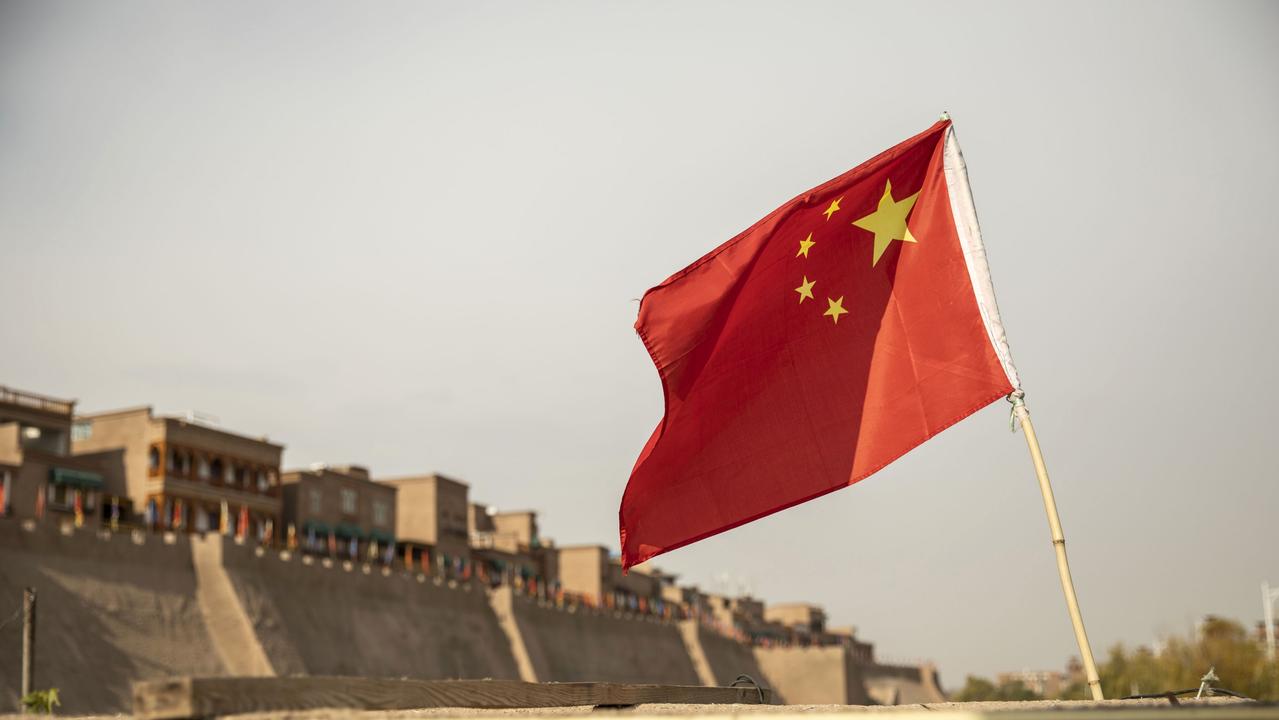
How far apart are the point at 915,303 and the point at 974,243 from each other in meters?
0.53

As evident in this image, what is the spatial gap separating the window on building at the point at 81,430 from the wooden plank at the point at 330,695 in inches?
1914

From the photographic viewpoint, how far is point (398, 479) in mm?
66562

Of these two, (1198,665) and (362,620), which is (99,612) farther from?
(1198,665)

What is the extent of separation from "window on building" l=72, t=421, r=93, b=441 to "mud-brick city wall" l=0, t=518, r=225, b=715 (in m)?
13.2

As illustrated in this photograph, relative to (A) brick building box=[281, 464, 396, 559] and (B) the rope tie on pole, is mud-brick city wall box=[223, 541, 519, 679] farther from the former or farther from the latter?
(B) the rope tie on pole

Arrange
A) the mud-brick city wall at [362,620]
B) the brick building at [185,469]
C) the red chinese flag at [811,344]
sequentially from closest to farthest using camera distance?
the red chinese flag at [811,344] → the mud-brick city wall at [362,620] → the brick building at [185,469]


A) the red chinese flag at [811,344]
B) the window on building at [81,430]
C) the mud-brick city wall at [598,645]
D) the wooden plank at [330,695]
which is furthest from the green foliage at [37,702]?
the mud-brick city wall at [598,645]

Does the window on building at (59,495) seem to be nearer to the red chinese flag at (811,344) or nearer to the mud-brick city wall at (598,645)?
the mud-brick city wall at (598,645)

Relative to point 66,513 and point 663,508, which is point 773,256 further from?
point 66,513

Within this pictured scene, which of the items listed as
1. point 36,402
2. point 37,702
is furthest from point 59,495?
point 37,702

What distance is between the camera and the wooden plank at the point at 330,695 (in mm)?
4508

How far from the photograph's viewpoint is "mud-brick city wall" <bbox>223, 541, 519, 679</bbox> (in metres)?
40.9

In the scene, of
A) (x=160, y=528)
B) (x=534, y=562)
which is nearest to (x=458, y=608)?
(x=160, y=528)

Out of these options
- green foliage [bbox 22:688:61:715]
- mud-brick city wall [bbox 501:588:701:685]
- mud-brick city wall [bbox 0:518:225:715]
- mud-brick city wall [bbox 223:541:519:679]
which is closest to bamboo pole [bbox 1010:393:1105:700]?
green foliage [bbox 22:688:61:715]
